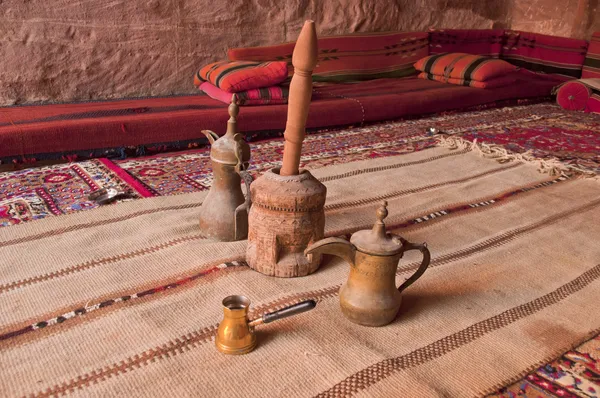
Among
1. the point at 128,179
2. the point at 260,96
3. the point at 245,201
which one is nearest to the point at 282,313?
the point at 245,201

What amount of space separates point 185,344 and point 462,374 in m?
0.46

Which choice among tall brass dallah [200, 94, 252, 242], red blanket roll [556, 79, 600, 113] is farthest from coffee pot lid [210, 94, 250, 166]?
red blanket roll [556, 79, 600, 113]

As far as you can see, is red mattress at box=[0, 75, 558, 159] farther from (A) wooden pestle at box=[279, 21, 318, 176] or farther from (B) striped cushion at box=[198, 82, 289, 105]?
(A) wooden pestle at box=[279, 21, 318, 176]

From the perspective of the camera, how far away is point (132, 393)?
2.45 feet

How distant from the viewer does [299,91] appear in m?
1.00

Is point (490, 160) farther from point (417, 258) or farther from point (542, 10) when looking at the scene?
point (542, 10)

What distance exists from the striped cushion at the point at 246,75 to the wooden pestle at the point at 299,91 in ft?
5.42

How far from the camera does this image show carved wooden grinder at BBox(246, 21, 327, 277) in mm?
1002

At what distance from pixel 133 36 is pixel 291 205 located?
2.44 meters

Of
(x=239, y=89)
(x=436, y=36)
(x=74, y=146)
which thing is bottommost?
(x=74, y=146)

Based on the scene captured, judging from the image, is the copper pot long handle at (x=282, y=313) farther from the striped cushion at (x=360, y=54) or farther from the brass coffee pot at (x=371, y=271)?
the striped cushion at (x=360, y=54)

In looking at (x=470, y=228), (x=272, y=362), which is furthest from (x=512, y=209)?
(x=272, y=362)

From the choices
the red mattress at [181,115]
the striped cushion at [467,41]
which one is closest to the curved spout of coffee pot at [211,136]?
the red mattress at [181,115]

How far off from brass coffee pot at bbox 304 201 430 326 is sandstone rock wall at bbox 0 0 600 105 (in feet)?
8.19
